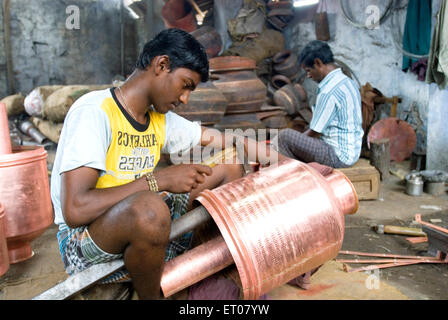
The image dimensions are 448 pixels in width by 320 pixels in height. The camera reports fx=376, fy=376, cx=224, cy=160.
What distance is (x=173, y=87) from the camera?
1.67 metres

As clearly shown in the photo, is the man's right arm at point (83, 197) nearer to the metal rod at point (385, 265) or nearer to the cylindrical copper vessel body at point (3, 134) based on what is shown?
the cylindrical copper vessel body at point (3, 134)

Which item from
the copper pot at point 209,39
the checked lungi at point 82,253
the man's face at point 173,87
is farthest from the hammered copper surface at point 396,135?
the checked lungi at point 82,253

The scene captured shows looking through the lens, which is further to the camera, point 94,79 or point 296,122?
point 94,79

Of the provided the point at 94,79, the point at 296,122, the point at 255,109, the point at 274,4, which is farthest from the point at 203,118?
the point at 94,79

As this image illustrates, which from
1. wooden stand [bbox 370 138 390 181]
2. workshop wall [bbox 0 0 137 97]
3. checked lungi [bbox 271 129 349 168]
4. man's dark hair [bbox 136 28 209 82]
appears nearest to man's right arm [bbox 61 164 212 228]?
man's dark hair [bbox 136 28 209 82]

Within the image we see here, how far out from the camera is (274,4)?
310 inches

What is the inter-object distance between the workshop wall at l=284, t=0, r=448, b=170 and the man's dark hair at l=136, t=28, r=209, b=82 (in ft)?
13.2

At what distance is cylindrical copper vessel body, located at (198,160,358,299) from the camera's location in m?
1.49

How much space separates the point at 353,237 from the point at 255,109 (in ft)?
7.19

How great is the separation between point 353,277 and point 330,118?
5.81ft

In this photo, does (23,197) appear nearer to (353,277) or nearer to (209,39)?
(353,277)

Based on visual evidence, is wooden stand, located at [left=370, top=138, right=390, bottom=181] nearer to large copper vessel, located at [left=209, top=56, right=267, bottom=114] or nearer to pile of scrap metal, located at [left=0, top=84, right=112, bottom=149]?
large copper vessel, located at [left=209, top=56, right=267, bottom=114]

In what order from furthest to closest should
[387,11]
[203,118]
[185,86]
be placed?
[387,11] < [203,118] < [185,86]

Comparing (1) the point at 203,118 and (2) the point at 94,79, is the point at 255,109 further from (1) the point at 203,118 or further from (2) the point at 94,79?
(2) the point at 94,79
